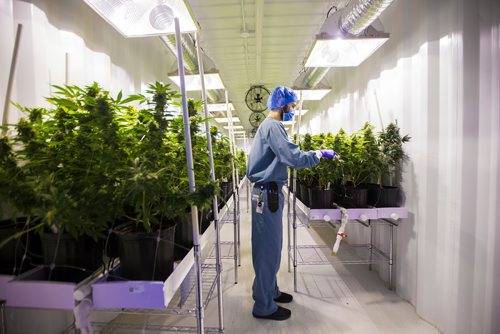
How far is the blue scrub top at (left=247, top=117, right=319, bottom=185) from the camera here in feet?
5.41

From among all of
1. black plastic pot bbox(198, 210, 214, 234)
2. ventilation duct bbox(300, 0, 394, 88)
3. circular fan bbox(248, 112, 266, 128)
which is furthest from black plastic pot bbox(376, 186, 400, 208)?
circular fan bbox(248, 112, 266, 128)

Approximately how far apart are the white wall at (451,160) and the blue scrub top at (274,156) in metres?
0.80

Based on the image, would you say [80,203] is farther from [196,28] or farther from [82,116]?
[196,28]

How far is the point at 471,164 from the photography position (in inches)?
57.4

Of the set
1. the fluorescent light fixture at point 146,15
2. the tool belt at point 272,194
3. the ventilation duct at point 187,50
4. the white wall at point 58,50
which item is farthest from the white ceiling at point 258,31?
the tool belt at point 272,194

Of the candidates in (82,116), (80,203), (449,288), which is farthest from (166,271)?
(449,288)

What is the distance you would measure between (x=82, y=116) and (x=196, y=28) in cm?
79

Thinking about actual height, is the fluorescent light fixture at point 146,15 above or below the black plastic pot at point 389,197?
above

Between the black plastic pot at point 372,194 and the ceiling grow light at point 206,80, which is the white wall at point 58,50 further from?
the black plastic pot at point 372,194

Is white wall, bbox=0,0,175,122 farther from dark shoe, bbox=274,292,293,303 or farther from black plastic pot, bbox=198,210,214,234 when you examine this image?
dark shoe, bbox=274,292,293,303

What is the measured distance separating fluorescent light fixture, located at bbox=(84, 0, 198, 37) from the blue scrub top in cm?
78

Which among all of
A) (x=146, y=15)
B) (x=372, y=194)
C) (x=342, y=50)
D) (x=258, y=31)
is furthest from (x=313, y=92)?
(x=146, y=15)

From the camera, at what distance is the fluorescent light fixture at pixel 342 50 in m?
1.78

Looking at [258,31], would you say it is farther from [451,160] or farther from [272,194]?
[451,160]
